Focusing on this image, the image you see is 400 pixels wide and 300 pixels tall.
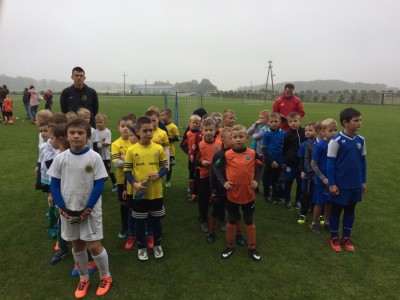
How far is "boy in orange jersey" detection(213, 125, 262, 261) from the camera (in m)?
4.04

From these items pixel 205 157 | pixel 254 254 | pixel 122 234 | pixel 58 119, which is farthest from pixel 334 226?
pixel 58 119

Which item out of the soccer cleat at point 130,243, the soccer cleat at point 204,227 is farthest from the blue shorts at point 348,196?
the soccer cleat at point 130,243

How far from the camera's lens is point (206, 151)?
16.3 feet

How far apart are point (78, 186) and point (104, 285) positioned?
1246 mm

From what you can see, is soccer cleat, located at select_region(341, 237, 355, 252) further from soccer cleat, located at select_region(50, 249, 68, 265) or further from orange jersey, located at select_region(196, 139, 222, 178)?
soccer cleat, located at select_region(50, 249, 68, 265)

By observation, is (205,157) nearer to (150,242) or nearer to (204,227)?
(204,227)

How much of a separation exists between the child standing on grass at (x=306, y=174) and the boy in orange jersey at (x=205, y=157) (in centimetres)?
149

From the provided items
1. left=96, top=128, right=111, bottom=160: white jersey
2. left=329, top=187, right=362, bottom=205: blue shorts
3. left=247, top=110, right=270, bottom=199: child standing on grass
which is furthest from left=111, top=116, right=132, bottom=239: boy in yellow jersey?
left=329, top=187, right=362, bottom=205: blue shorts

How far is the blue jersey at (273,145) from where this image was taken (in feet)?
19.8

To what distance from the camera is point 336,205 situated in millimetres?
4453

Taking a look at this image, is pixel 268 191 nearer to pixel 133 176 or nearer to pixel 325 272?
pixel 325 272

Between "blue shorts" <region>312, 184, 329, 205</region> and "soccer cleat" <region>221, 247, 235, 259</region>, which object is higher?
"blue shorts" <region>312, 184, 329, 205</region>

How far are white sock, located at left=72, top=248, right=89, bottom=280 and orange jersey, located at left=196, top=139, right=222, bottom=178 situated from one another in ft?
7.22

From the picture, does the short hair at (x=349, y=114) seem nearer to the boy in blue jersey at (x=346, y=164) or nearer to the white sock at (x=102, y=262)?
the boy in blue jersey at (x=346, y=164)
